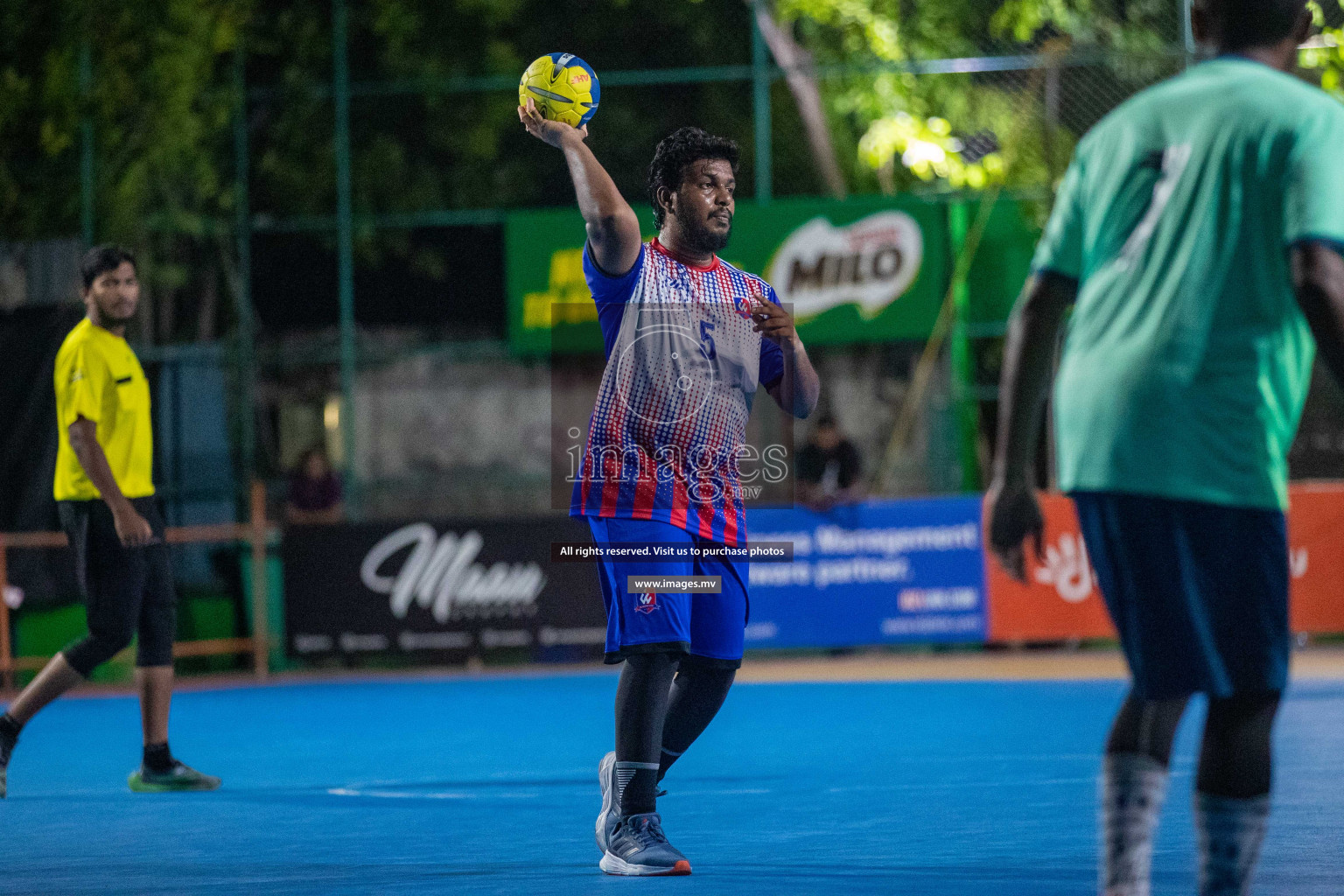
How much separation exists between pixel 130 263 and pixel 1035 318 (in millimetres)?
5126

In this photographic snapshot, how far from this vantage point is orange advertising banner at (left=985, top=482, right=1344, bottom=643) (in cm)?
1420

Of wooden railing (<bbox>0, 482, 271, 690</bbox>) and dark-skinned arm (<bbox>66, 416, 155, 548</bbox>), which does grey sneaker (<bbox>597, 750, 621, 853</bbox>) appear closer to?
dark-skinned arm (<bbox>66, 416, 155, 548</bbox>)

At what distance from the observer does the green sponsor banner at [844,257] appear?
1666 centimetres

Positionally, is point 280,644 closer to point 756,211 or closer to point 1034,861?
point 756,211

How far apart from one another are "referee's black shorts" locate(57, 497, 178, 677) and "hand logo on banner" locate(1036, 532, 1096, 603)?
8452 millimetres

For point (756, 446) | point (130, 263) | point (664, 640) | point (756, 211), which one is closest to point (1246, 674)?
point (664, 640)

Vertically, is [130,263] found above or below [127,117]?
below

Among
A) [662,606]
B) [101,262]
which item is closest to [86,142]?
[101,262]

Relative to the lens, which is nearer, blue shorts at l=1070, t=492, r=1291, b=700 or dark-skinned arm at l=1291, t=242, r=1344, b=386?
dark-skinned arm at l=1291, t=242, r=1344, b=386

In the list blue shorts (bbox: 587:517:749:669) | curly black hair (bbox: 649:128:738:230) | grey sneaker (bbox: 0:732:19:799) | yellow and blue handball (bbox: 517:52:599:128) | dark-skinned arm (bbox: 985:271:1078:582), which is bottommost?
grey sneaker (bbox: 0:732:19:799)

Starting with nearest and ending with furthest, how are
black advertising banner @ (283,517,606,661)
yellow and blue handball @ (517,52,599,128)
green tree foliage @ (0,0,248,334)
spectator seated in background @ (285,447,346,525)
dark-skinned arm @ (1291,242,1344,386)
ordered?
1. dark-skinned arm @ (1291,242,1344,386)
2. yellow and blue handball @ (517,52,599,128)
3. black advertising banner @ (283,517,606,661)
4. spectator seated in background @ (285,447,346,525)
5. green tree foliage @ (0,0,248,334)

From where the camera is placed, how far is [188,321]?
17.6 meters

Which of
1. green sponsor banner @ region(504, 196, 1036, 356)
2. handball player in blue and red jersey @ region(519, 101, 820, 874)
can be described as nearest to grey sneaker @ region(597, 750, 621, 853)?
handball player in blue and red jersey @ region(519, 101, 820, 874)

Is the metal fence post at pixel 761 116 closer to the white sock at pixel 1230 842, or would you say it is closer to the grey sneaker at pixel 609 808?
the grey sneaker at pixel 609 808
